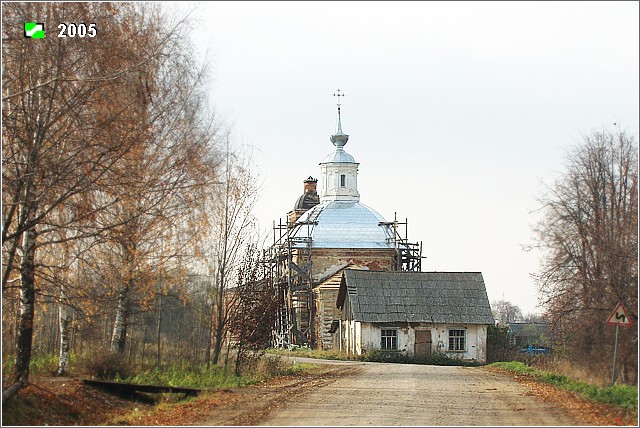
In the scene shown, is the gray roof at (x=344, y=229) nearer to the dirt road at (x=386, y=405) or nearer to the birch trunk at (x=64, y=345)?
the dirt road at (x=386, y=405)

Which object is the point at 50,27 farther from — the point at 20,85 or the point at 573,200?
the point at 573,200

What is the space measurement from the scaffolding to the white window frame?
12.5 meters

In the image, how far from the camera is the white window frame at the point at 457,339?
47.8m

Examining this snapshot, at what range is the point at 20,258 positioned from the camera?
59.2 ft

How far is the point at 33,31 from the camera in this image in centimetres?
1524

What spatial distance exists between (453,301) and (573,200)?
24.9m

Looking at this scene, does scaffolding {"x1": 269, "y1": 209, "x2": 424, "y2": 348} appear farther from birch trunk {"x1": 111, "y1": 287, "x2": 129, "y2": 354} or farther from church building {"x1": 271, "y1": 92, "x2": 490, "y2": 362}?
birch trunk {"x1": 111, "y1": 287, "x2": 129, "y2": 354}

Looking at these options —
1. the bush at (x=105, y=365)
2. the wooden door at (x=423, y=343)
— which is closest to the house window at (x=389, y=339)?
the wooden door at (x=423, y=343)

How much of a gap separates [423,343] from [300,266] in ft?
52.3

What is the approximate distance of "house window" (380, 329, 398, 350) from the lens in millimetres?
46875

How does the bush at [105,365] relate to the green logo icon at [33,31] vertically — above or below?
below

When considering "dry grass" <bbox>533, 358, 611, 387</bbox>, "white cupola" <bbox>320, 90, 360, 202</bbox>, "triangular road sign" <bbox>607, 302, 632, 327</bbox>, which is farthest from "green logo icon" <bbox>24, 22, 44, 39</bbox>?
"white cupola" <bbox>320, 90, 360, 202</bbox>

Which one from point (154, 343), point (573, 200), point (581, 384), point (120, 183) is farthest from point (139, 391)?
point (573, 200)

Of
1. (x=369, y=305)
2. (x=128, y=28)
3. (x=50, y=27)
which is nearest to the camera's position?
(x=50, y=27)
